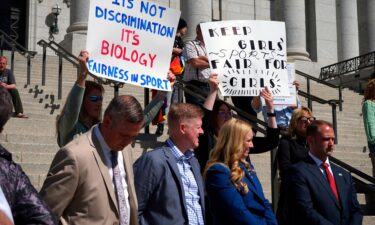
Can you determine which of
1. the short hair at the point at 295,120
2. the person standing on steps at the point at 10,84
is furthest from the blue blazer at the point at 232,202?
the person standing on steps at the point at 10,84

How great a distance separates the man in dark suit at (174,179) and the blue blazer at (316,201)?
37.1 inches

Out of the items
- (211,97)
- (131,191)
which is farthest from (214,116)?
(131,191)

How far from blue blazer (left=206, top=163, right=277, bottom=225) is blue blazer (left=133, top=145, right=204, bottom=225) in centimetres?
30

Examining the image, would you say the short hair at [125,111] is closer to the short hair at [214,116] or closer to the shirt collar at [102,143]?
the shirt collar at [102,143]

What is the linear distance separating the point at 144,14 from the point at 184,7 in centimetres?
1584

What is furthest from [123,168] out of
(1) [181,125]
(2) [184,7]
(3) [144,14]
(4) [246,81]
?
(2) [184,7]

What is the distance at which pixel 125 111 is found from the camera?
3379 mm

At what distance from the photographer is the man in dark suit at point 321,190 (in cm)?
459

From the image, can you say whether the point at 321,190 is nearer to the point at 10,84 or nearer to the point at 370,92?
the point at 370,92

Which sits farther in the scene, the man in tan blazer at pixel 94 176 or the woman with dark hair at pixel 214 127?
the woman with dark hair at pixel 214 127

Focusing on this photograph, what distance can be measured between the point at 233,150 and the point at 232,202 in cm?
39

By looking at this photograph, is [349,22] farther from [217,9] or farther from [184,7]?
[184,7]

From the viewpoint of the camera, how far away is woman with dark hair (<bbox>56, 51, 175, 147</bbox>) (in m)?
4.02

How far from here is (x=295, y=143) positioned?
19.0 feet
